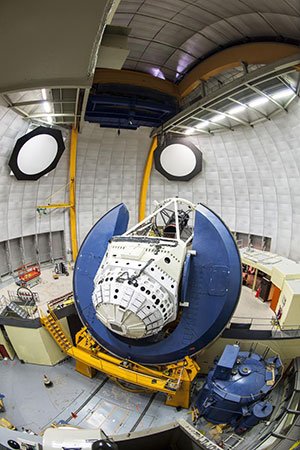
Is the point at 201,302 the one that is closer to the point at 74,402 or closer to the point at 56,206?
the point at 74,402

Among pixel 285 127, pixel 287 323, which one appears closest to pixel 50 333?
pixel 287 323

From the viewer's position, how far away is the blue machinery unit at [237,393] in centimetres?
680

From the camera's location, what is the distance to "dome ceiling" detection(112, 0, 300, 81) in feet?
22.6

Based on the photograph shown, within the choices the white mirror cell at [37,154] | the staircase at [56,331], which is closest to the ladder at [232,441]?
the staircase at [56,331]

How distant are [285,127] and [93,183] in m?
11.6

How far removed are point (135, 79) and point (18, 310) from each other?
12141mm

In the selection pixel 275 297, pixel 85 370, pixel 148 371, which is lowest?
pixel 85 370

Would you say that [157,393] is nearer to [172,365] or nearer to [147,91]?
[172,365]

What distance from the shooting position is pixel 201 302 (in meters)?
7.25

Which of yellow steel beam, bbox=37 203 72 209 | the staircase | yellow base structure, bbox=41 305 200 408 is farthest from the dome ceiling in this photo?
the staircase

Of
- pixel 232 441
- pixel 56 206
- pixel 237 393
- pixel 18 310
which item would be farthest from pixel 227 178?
pixel 18 310

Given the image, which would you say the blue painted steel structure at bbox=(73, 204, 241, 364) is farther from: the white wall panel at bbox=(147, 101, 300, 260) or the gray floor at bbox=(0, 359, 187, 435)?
the white wall panel at bbox=(147, 101, 300, 260)

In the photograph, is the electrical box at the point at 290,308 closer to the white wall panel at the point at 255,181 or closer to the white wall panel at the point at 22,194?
the white wall panel at the point at 255,181

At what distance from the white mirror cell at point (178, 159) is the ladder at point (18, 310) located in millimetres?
11514
